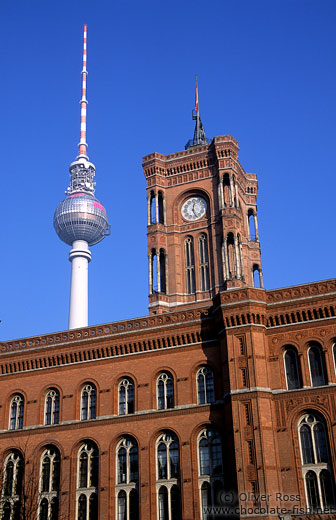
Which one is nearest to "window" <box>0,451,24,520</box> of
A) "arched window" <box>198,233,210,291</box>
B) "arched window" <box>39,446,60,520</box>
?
"arched window" <box>39,446,60,520</box>

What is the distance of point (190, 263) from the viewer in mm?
64625

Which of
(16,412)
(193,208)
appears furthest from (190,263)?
(16,412)

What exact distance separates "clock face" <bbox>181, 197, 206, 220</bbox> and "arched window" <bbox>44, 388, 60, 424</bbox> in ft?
87.7

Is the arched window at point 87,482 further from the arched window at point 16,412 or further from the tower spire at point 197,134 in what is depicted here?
the tower spire at point 197,134

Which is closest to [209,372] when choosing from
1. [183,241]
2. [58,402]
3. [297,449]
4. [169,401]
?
[169,401]

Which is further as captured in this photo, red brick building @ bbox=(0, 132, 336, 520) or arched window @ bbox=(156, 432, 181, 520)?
arched window @ bbox=(156, 432, 181, 520)

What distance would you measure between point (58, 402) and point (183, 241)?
82.8ft

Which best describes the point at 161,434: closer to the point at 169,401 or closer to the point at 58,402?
the point at 169,401

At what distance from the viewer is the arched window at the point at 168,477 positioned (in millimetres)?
39250

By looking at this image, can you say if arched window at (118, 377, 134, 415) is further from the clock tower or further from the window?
the clock tower

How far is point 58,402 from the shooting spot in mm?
45062

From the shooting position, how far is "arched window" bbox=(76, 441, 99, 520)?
135 ft

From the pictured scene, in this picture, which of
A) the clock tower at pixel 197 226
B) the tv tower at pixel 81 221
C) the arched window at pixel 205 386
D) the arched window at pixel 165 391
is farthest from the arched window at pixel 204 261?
the tv tower at pixel 81 221

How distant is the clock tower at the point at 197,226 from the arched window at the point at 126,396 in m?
18.4
